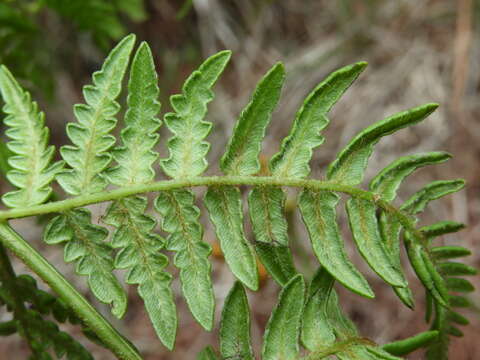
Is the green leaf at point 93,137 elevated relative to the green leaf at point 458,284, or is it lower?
lower

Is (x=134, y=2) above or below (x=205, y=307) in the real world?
above

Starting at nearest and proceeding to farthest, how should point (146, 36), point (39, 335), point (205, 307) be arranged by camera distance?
point (205, 307)
point (39, 335)
point (146, 36)

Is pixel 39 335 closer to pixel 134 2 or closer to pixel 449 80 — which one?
pixel 134 2

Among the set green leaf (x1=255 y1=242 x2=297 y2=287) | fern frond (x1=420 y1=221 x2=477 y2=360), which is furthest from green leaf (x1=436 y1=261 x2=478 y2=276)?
green leaf (x1=255 y1=242 x2=297 y2=287)

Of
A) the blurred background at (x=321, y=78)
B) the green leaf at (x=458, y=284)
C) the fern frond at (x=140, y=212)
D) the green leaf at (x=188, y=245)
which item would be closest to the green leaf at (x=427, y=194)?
the green leaf at (x=458, y=284)

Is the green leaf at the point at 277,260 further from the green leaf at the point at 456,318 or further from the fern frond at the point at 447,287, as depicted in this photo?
the green leaf at the point at 456,318

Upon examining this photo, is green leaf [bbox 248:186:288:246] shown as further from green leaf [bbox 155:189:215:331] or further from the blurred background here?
the blurred background

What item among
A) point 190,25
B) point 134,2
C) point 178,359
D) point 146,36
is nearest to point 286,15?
point 190,25
